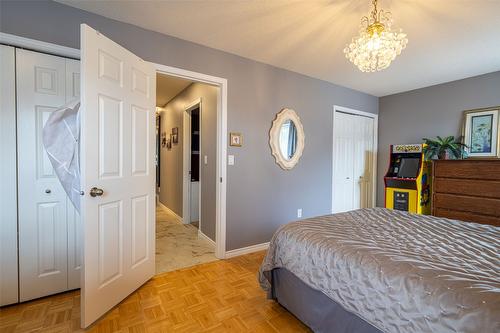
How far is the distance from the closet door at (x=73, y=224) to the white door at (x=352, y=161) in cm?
334

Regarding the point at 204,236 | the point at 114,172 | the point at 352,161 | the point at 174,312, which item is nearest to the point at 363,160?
the point at 352,161

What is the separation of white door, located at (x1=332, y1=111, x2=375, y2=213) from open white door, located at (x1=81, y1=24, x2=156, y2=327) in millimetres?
2852

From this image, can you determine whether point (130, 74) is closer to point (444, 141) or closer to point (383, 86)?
point (383, 86)

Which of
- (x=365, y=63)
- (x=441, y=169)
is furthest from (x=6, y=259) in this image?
(x=441, y=169)

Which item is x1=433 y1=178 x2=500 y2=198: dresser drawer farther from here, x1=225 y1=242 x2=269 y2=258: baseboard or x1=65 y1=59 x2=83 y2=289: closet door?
x1=65 y1=59 x2=83 y2=289: closet door

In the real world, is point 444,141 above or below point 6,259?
above

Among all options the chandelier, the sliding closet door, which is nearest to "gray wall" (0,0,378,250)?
the sliding closet door

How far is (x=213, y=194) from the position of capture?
3021 millimetres

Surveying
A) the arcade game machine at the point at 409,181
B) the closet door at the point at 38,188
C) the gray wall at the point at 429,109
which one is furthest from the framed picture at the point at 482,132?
the closet door at the point at 38,188

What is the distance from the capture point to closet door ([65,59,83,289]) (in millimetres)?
1852

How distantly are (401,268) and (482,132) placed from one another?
3.39 meters

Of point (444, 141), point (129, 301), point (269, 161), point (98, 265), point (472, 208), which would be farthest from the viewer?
point (444, 141)

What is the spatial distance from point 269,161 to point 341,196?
5.61 feet

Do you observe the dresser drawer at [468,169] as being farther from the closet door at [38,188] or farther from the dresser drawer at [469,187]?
the closet door at [38,188]
